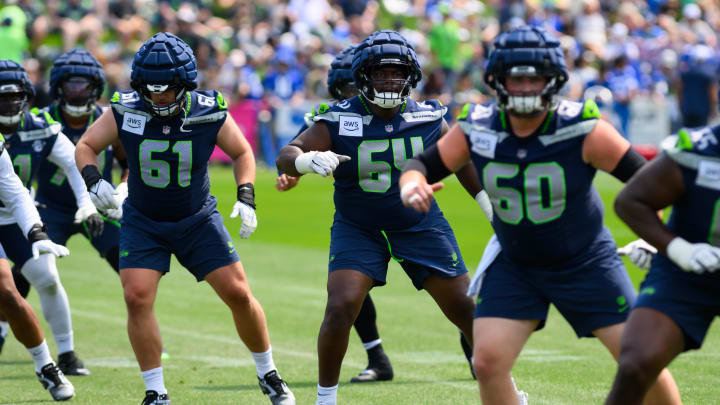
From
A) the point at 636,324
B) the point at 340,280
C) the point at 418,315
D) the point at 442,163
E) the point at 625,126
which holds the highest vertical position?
the point at 442,163

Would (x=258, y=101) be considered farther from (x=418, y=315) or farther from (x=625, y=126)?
(x=418, y=315)

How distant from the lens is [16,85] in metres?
7.68

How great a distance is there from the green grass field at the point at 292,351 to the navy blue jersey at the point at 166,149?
4.15 feet

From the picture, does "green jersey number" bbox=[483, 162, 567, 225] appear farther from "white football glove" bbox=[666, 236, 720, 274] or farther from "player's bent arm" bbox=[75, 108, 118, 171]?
"player's bent arm" bbox=[75, 108, 118, 171]

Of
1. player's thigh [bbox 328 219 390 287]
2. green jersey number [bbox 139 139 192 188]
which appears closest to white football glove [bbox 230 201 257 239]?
green jersey number [bbox 139 139 192 188]

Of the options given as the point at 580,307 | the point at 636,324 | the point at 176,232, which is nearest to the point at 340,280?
the point at 176,232

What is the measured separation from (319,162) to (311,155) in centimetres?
13

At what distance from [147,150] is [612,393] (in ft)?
10.7

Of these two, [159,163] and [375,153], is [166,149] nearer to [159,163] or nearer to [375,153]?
[159,163]

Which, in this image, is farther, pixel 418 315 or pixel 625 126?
pixel 625 126

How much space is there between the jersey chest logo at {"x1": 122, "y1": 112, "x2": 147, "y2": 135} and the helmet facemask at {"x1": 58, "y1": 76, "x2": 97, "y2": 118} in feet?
6.21

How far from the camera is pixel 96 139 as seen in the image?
6.88m

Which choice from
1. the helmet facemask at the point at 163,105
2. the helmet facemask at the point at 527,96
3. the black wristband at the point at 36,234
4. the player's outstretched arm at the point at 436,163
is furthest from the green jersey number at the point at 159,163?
the helmet facemask at the point at 527,96

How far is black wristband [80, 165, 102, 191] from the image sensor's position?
6801mm
